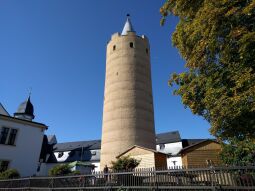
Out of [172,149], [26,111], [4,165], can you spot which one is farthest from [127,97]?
[26,111]

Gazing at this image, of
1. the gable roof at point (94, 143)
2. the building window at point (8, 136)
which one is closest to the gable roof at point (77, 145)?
the gable roof at point (94, 143)

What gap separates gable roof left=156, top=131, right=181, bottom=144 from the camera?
4208 cm

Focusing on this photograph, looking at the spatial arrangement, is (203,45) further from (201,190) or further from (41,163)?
(41,163)

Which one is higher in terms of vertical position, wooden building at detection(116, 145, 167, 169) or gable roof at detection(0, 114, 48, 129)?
gable roof at detection(0, 114, 48, 129)

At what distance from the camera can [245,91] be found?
7652mm

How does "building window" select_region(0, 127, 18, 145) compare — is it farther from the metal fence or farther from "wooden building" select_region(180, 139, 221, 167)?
"wooden building" select_region(180, 139, 221, 167)

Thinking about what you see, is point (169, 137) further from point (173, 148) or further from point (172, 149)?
point (172, 149)

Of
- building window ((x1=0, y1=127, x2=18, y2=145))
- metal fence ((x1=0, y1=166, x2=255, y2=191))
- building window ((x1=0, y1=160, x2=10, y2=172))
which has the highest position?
building window ((x1=0, y1=127, x2=18, y2=145))

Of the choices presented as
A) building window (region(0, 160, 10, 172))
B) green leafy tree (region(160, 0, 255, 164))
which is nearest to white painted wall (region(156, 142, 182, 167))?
building window (region(0, 160, 10, 172))

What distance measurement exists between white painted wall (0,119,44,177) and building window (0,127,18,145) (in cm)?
32

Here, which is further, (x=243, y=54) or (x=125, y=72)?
(x=125, y=72)

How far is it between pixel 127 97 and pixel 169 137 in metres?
18.4

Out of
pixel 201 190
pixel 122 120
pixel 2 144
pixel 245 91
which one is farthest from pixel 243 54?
pixel 2 144

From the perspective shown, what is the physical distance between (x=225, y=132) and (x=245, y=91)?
118 inches
